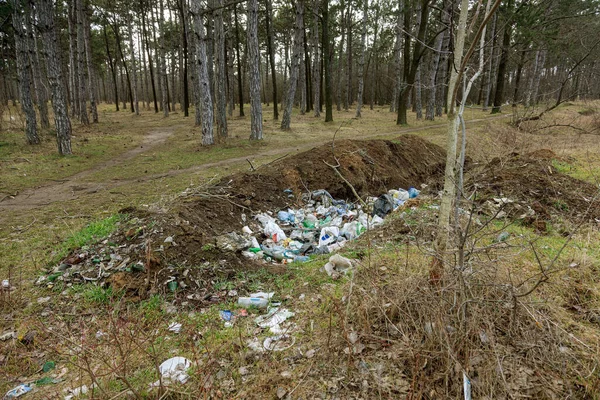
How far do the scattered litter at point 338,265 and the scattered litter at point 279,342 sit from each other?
3.78 ft

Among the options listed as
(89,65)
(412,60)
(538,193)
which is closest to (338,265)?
(538,193)

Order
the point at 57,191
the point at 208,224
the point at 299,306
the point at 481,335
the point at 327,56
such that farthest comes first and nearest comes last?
1. the point at 327,56
2. the point at 57,191
3. the point at 208,224
4. the point at 299,306
5. the point at 481,335

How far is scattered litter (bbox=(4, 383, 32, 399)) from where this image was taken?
90.7 inches

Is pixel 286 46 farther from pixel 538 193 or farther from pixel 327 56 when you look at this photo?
pixel 538 193

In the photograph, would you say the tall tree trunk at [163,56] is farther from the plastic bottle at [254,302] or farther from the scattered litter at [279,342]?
the scattered litter at [279,342]

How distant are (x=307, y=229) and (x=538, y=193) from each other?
4521 mm

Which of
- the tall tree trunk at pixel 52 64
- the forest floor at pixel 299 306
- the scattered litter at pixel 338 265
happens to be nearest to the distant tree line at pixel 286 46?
the tall tree trunk at pixel 52 64

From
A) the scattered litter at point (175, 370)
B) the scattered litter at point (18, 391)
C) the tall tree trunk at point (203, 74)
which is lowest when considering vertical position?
the scattered litter at point (18, 391)

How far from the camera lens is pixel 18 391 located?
92.4 inches

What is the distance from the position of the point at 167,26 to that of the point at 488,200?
33036 mm

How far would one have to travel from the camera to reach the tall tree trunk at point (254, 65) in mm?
12086

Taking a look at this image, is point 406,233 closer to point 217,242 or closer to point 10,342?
point 217,242

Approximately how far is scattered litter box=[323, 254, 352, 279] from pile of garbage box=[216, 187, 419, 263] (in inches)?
33.1

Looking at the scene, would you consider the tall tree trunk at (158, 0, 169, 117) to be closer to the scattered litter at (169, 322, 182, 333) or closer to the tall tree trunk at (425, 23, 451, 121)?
the tall tree trunk at (425, 23, 451, 121)
